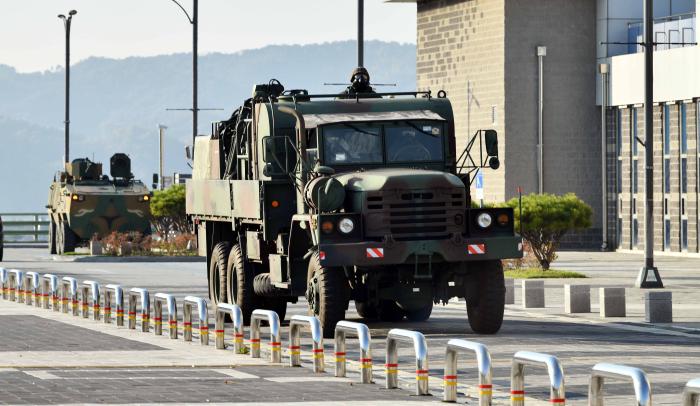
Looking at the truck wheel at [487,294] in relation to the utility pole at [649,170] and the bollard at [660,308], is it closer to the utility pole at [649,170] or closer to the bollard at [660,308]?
the bollard at [660,308]

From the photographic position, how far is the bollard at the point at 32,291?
105ft

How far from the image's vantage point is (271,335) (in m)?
20.5

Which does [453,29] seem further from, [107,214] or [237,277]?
[237,277]

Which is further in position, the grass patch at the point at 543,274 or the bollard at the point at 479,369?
the grass patch at the point at 543,274

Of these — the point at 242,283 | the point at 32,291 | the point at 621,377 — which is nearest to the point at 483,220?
the point at 242,283

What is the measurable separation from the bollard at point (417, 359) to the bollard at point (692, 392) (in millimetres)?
4896

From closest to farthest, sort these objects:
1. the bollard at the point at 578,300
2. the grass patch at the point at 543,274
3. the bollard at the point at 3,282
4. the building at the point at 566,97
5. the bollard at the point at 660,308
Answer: the bollard at the point at 660,308 < the bollard at the point at 578,300 < the bollard at the point at 3,282 < the grass patch at the point at 543,274 < the building at the point at 566,97

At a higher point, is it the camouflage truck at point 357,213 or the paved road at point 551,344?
the camouflage truck at point 357,213

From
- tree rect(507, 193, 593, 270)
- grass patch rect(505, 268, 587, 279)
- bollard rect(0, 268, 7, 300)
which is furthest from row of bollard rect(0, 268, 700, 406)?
tree rect(507, 193, 593, 270)

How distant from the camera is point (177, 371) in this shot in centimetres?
1923

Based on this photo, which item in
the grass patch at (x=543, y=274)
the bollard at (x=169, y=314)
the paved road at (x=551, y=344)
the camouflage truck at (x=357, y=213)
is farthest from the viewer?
the grass patch at (x=543, y=274)

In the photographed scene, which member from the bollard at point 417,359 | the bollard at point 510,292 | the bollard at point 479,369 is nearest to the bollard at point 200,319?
the bollard at point 417,359

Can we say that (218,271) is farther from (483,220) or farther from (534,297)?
(534,297)

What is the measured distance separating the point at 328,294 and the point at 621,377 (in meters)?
10.8
